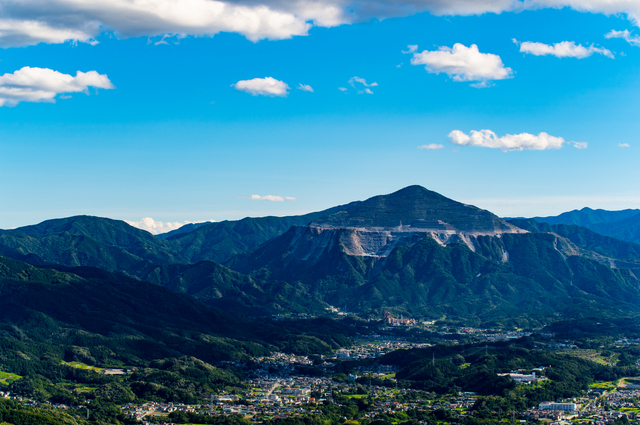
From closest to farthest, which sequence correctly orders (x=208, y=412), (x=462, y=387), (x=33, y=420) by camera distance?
Result: (x=33, y=420)
(x=208, y=412)
(x=462, y=387)

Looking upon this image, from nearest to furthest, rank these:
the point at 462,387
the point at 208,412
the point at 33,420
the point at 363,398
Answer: the point at 33,420 → the point at 208,412 → the point at 363,398 → the point at 462,387

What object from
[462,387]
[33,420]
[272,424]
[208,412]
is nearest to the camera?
[33,420]

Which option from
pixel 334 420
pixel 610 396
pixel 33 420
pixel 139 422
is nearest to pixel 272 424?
pixel 334 420

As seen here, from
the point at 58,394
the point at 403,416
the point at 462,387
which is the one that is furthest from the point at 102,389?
the point at 462,387

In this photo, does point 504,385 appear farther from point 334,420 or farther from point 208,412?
point 208,412

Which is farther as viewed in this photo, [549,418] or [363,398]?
[363,398]

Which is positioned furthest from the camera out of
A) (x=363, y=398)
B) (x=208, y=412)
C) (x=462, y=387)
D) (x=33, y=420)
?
(x=462, y=387)

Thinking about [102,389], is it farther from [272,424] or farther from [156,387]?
[272,424]

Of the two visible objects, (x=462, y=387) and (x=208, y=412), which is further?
(x=462, y=387)
